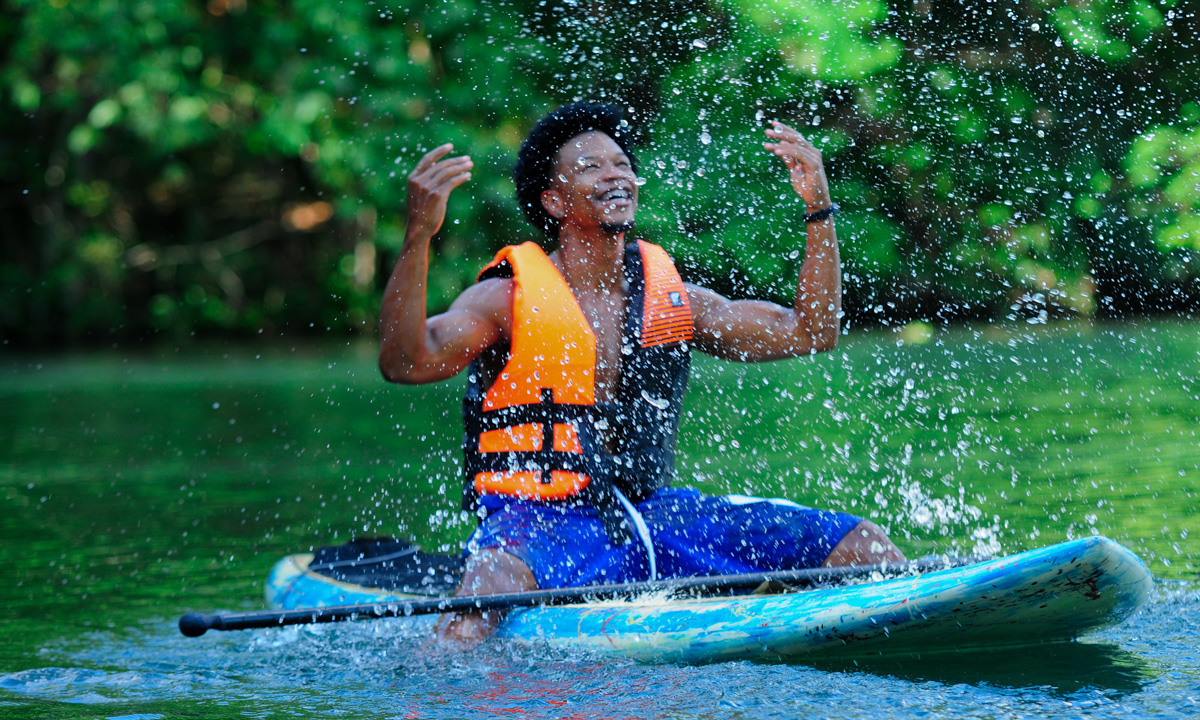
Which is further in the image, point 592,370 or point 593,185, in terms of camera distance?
point 593,185

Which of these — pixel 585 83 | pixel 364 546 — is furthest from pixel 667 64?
pixel 364 546

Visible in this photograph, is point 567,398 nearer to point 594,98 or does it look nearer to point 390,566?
point 390,566

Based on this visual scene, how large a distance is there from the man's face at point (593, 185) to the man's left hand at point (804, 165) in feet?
1.30

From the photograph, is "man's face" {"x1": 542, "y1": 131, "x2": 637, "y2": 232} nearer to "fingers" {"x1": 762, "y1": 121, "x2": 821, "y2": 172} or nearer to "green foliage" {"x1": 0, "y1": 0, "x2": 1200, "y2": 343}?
"fingers" {"x1": 762, "y1": 121, "x2": 821, "y2": 172}

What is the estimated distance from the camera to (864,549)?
11.1ft

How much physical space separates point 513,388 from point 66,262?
597 inches

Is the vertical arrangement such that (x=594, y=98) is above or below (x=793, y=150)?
above

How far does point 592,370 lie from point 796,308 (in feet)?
1.86

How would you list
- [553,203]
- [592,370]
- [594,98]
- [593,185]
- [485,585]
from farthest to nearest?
[594,98] → [553,203] → [593,185] → [592,370] → [485,585]

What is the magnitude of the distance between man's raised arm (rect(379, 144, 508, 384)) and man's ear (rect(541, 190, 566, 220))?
0.42 metres

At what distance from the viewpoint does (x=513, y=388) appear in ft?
11.6

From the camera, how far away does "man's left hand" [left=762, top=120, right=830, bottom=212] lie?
11.7 ft

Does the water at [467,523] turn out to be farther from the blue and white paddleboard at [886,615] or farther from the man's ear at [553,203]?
the man's ear at [553,203]

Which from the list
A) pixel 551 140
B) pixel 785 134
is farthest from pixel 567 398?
pixel 785 134
